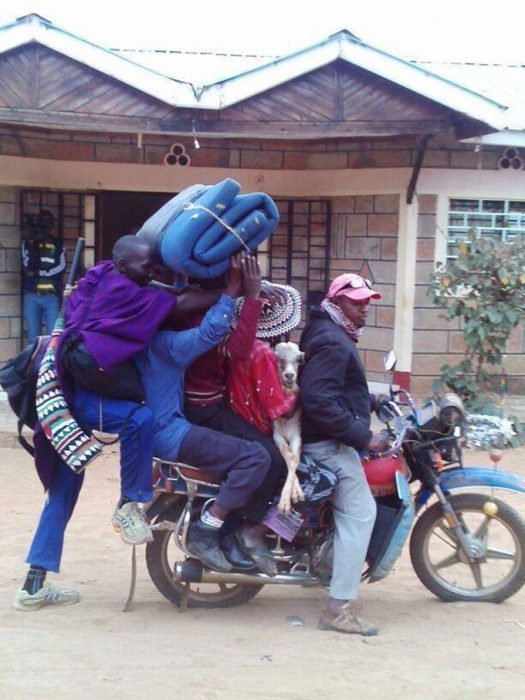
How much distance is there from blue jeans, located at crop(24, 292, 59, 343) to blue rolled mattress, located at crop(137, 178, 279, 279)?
5.84 metres

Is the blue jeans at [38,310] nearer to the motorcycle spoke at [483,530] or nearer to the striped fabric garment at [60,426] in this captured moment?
the striped fabric garment at [60,426]

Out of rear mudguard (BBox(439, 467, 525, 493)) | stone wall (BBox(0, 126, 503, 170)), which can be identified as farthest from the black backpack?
stone wall (BBox(0, 126, 503, 170))

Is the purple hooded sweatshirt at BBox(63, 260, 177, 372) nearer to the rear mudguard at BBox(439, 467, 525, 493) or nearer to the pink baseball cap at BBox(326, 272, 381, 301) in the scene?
the pink baseball cap at BBox(326, 272, 381, 301)

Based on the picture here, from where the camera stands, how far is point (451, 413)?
4.07 m

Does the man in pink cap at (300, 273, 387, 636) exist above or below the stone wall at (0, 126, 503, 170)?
below

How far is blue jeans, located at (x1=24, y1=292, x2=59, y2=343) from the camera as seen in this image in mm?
9398

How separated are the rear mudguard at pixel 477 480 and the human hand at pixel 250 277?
134 centimetres

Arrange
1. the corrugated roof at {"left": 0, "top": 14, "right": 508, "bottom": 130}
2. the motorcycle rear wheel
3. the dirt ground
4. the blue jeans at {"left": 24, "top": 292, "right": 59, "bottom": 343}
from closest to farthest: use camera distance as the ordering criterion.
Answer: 1. the dirt ground
2. the motorcycle rear wheel
3. the corrugated roof at {"left": 0, "top": 14, "right": 508, "bottom": 130}
4. the blue jeans at {"left": 24, "top": 292, "right": 59, "bottom": 343}

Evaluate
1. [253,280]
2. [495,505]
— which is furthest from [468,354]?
[253,280]

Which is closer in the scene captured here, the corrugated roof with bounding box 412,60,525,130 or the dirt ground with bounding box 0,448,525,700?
the dirt ground with bounding box 0,448,525,700

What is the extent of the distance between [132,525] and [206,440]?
19.5 inches

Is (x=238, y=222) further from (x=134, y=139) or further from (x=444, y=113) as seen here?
(x=134, y=139)

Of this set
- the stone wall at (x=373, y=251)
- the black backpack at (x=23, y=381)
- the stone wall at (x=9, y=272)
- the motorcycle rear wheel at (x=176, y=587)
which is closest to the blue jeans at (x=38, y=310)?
the stone wall at (x=9, y=272)

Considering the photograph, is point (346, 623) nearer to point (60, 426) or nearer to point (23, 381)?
point (60, 426)
